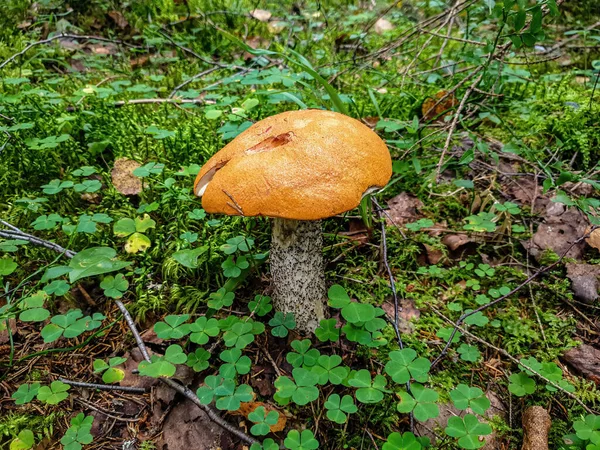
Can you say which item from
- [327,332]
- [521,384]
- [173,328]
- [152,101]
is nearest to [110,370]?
→ [173,328]

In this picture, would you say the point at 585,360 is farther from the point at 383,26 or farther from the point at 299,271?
the point at 383,26

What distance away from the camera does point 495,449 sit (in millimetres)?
1766

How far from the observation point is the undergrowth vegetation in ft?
5.90

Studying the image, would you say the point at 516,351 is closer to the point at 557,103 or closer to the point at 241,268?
the point at 241,268

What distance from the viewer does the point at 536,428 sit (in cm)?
175

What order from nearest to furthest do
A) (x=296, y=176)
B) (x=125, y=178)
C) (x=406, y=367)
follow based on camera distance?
(x=296, y=176), (x=406, y=367), (x=125, y=178)

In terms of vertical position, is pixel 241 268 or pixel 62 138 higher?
pixel 62 138

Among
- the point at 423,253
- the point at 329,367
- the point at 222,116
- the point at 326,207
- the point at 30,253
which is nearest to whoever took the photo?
the point at 326,207

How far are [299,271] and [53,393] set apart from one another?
4.12ft

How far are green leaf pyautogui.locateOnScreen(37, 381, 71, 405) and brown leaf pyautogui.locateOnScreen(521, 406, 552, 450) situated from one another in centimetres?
206

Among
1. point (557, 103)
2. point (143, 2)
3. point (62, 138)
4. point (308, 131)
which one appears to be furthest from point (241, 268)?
point (143, 2)

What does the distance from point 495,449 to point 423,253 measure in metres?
1.19

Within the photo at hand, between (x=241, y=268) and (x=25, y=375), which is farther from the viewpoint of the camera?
(x=241, y=268)

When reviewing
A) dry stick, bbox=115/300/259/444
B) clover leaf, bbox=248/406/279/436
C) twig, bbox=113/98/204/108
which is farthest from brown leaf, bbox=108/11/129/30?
clover leaf, bbox=248/406/279/436
